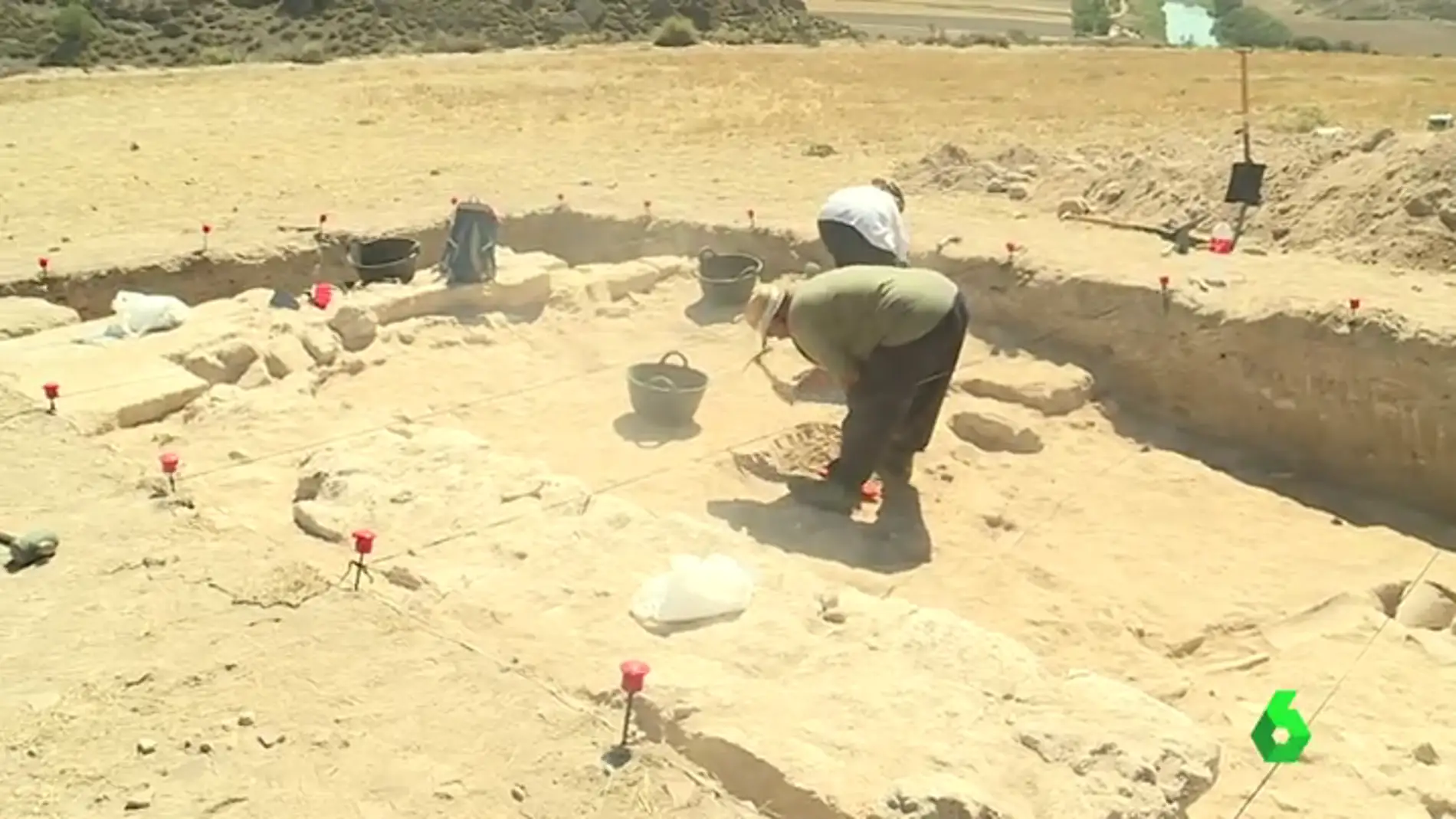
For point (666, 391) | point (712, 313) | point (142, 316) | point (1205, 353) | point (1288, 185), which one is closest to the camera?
point (666, 391)

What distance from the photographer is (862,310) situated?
5.80 metres

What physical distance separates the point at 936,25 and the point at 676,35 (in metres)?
13.8

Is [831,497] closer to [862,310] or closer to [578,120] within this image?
[862,310]

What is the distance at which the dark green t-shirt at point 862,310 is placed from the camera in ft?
18.9

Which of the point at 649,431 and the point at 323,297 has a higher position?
the point at 323,297

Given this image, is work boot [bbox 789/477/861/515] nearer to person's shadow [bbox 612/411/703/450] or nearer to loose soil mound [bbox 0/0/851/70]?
person's shadow [bbox 612/411/703/450]

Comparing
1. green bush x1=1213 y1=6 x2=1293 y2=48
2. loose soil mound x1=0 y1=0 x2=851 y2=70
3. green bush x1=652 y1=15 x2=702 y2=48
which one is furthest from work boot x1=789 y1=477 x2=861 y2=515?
green bush x1=1213 y1=6 x2=1293 y2=48

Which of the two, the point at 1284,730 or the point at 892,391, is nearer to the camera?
the point at 1284,730

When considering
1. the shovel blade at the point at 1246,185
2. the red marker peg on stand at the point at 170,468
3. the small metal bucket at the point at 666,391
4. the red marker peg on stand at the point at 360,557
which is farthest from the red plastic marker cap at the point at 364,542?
the shovel blade at the point at 1246,185

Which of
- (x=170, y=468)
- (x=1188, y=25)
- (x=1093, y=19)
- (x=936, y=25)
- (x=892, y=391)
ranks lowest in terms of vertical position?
(x=1188, y=25)

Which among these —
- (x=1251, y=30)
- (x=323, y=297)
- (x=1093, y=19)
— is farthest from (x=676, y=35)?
(x=323, y=297)

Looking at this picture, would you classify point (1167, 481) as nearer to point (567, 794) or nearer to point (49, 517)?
point (567, 794)

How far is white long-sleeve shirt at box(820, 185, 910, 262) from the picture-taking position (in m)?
6.84

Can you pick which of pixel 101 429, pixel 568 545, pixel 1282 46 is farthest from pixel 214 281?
pixel 1282 46
